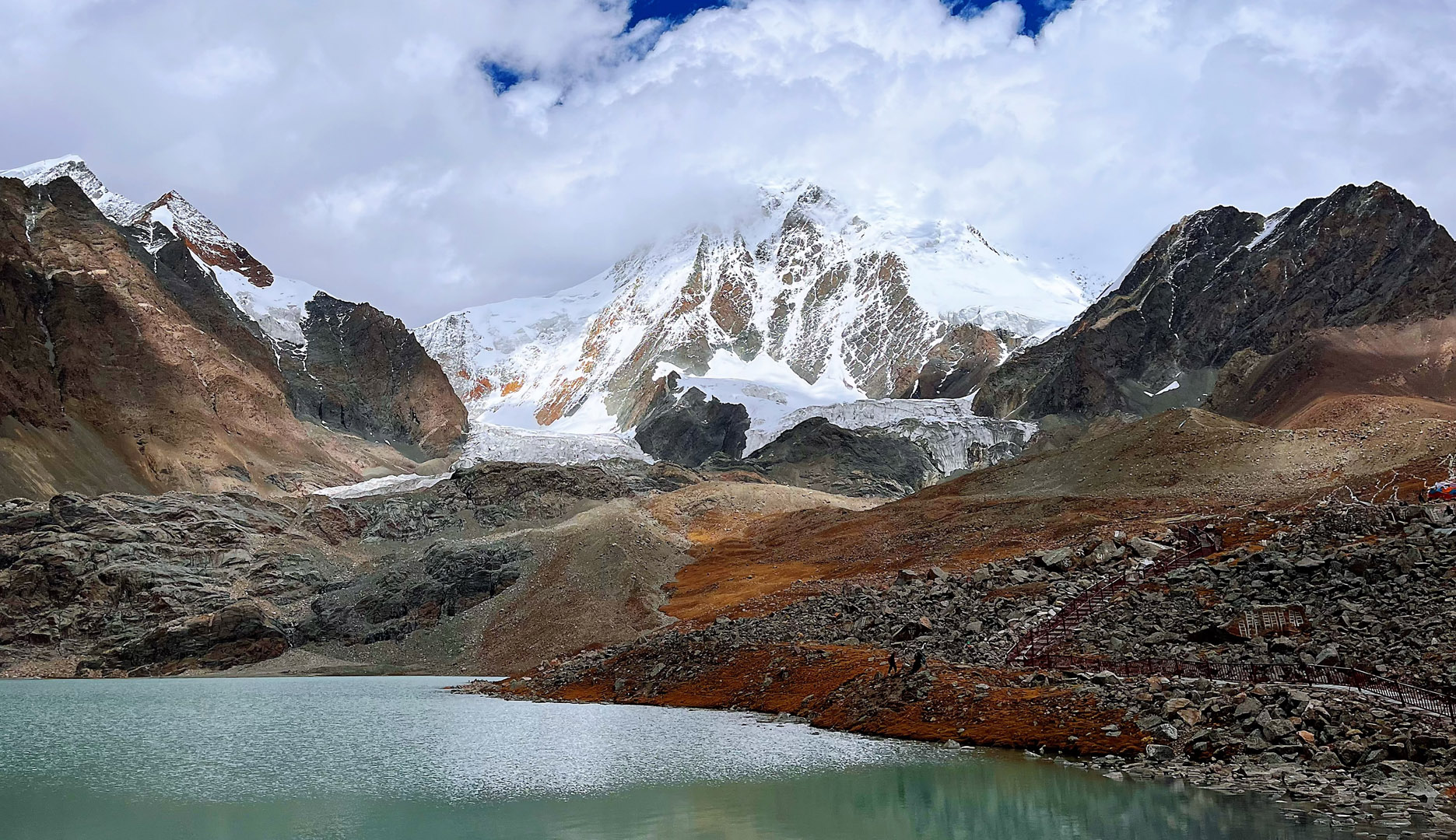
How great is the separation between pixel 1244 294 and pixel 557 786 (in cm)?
16668

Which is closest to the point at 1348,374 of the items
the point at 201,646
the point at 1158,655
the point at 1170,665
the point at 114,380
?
the point at 1158,655

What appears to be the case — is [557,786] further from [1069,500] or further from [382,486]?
[382,486]

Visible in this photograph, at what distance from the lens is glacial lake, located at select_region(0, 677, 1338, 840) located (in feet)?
69.7

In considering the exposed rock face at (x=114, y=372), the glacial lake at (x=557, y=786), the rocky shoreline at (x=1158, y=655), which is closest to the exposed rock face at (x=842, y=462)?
the exposed rock face at (x=114, y=372)

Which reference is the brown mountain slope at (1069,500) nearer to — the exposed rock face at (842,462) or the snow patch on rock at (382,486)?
the exposed rock face at (842,462)

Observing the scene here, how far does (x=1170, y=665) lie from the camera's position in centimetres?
3353

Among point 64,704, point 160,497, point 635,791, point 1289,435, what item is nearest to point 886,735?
point 635,791

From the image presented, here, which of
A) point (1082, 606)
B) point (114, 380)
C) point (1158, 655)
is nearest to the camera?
point (1158, 655)

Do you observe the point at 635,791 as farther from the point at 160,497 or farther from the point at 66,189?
the point at 66,189

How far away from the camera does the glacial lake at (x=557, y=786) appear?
69.7 ft

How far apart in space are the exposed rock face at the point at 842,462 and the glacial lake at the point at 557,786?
5041 inches

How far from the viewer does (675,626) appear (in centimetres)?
6712

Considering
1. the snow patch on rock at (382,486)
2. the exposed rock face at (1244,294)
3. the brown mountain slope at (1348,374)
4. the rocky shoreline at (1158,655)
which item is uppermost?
the exposed rock face at (1244,294)

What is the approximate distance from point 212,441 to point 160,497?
56.4 metres
